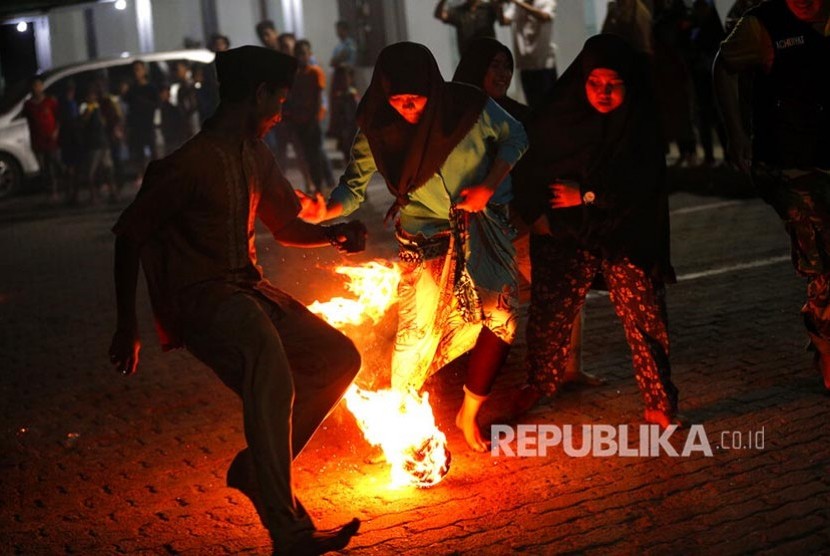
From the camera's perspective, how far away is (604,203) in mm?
5504

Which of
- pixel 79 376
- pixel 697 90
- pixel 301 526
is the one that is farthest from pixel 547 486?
pixel 697 90

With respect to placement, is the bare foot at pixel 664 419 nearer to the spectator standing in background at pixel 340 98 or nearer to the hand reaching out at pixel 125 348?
the hand reaching out at pixel 125 348

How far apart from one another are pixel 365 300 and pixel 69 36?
79.1 ft

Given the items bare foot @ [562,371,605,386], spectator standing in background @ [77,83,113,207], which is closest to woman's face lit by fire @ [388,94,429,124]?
bare foot @ [562,371,605,386]

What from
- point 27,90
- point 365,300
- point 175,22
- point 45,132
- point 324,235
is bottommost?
point 45,132

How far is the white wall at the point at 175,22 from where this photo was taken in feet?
89.7

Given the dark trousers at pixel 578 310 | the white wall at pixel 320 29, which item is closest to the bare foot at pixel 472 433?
the dark trousers at pixel 578 310

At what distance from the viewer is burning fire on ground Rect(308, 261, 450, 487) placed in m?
5.05

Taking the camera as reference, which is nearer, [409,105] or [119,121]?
[409,105]

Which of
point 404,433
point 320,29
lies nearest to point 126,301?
point 404,433

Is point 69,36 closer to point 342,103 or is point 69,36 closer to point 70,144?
point 70,144

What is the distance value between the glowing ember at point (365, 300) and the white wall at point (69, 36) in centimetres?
2374

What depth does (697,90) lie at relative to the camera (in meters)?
13.7

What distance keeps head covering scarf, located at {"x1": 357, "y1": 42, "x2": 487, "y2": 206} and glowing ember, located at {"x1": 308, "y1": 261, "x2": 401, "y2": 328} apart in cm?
62
